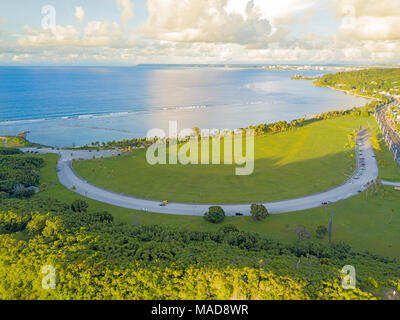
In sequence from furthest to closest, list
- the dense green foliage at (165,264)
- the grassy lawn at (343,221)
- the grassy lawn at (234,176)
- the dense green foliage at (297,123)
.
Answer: the dense green foliage at (297,123), the grassy lawn at (234,176), the grassy lawn at (343,221), the dense green foliage at (165,264)

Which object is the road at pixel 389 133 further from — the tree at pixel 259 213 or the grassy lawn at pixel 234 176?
the tree at pixel 259 213

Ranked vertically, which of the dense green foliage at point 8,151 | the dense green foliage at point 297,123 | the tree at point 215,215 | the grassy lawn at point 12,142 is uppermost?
the dense green foliage at point 297,123

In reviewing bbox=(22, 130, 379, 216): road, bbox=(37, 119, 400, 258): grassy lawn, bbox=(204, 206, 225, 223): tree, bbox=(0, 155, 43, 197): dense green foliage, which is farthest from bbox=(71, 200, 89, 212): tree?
bbox=(204, 206, 225, 223): tree

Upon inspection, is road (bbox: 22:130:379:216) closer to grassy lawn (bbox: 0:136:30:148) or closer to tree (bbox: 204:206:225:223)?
tree (bbox: 204:206:225:223)

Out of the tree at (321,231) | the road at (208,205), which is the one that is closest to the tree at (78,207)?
the road at (208,205)
